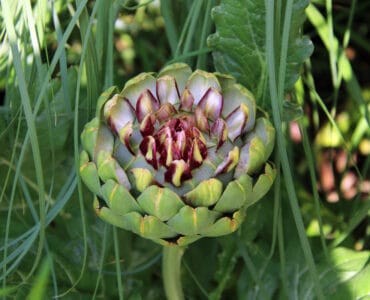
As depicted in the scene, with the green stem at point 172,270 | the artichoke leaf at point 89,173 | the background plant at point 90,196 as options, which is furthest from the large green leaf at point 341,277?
the artichoke leaf at point 89,173

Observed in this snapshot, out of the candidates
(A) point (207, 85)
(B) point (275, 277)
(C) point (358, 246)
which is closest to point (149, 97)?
(A) point (207, 85)

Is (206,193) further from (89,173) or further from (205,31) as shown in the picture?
(205,31)

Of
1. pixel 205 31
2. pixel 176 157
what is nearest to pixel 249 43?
pixel 205 31

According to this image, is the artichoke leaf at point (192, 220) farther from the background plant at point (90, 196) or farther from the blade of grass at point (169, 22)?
the blade of grass at point (169, 22)

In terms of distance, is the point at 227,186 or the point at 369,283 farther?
the point at 369,283

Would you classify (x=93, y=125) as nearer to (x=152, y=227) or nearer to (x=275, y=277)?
(x=152, y=227)
